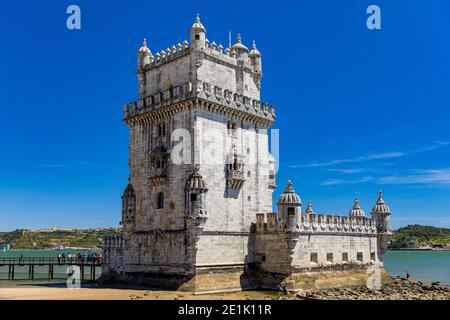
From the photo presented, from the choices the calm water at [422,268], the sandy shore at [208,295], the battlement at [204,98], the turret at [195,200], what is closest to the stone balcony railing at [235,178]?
the turret at [195,200]

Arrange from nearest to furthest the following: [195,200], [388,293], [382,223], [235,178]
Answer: [195,200]
[235,178]
[388,293]
[382,223]

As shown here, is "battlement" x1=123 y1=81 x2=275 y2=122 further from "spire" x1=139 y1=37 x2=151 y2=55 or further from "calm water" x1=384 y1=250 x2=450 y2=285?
"calm water" x1=384 y1=250 x2=450 y2=285

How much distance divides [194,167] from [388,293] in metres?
18.6

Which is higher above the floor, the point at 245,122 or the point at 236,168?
the point at 245,122

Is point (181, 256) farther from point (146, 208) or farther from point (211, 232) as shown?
point (146, 208)

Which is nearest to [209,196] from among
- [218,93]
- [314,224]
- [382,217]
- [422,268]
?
[218,93]

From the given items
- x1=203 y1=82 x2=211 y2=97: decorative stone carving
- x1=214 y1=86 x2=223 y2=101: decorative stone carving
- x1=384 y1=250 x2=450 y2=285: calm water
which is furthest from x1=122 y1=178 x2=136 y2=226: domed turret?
x1=384 y1=250 x2=450 y2=285: calm water

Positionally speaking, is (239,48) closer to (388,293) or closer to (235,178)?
(235,178)

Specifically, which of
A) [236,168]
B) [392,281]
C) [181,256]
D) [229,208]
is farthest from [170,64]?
[392,281]

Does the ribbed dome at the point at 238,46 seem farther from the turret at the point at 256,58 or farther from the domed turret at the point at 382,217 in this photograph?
the domed turret at the point at 382,217

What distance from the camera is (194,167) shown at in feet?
124

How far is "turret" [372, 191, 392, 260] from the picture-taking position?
5034 centimetres

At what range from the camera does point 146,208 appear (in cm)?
4166

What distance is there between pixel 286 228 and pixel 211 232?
5660 millimetres
